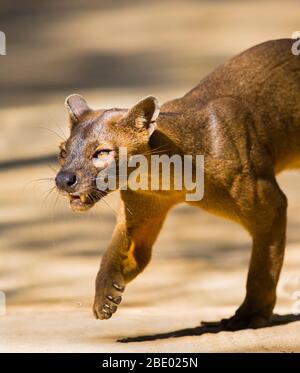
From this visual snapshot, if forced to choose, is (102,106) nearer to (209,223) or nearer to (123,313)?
(209,223)

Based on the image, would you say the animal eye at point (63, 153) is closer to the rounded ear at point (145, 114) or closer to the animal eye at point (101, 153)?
the animal eye at point (101, 153)

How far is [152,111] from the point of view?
7.20m

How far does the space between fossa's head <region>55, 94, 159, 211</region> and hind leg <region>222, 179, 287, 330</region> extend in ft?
2.65

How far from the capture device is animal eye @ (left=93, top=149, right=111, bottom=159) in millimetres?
6945

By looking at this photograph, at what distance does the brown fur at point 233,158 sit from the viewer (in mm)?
7484

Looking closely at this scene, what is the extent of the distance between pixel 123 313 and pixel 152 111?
2.07m

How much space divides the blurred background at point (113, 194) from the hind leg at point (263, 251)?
714 mm

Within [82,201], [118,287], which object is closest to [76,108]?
[82,201]

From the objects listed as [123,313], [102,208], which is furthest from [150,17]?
[123,313]

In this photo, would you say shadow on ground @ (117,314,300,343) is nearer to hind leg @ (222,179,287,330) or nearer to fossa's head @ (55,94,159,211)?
hind leg @ (222,179,287,330)

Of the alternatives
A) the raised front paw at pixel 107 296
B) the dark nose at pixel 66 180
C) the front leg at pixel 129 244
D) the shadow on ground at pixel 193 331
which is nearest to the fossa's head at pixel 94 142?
the dark nose at pixel 66 180

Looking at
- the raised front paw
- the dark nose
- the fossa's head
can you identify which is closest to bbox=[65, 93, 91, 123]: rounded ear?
the fossa's head

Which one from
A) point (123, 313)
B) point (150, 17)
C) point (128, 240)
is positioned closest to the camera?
point (128, 240)

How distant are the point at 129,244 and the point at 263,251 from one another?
749 mm
